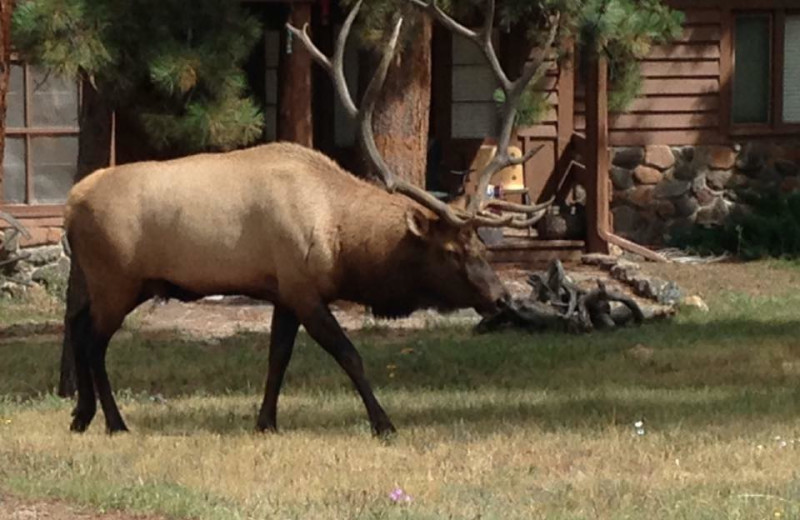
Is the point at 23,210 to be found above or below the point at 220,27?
below

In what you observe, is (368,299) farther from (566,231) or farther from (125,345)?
(566,231)

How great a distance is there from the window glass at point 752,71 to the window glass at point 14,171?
831cm

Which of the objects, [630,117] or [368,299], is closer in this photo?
[368,299]

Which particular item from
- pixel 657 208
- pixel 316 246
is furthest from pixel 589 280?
pixel 316 246

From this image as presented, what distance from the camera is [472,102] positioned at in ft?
68.4

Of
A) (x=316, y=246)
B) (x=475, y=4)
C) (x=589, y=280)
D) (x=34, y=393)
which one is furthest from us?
(x=589, y=280)

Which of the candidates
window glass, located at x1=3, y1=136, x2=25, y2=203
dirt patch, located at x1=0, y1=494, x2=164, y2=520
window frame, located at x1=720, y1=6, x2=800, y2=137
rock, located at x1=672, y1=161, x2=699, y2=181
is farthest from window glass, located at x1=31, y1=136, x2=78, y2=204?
dirt patch, located at x1=0, y1=494, x2=164, y2=520

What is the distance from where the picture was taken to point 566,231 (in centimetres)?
2025

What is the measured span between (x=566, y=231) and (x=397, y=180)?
978 cm

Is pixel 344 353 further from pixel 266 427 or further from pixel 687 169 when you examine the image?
pixel 687 169

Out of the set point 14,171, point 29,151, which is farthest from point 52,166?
point 14,171

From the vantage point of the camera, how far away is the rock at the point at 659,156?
69.8 feet

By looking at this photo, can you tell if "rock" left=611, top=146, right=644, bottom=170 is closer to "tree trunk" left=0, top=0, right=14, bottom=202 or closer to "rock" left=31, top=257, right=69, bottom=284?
"rock" left=31, top=257, right=69, bottom=284

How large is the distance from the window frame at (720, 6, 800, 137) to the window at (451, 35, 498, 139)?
2.70 meters
